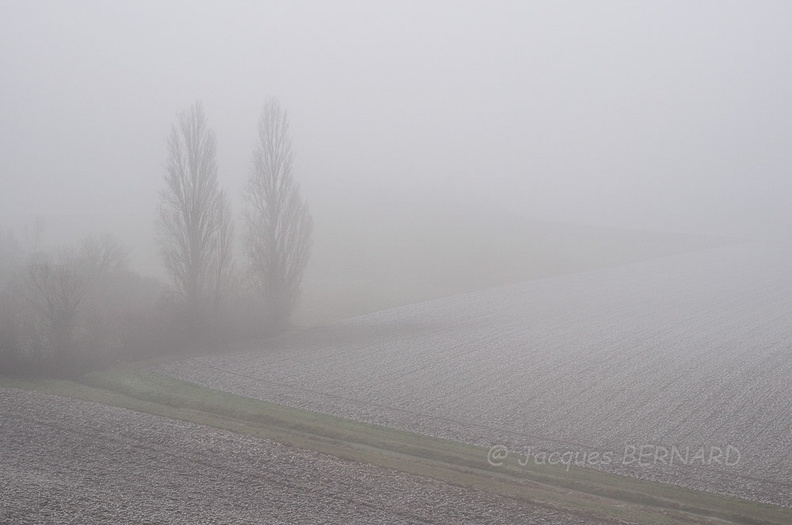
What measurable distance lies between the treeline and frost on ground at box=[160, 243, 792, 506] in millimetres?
3250

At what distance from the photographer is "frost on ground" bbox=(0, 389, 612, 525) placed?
47.1ft

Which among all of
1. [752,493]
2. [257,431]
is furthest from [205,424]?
[752,493]

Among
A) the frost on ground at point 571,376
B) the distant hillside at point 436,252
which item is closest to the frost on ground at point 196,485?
the frost on ground at point 571,376

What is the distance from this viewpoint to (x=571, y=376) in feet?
85.8

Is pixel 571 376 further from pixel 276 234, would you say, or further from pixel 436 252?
pixel 436 252

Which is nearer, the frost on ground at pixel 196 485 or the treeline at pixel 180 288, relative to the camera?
the frost on ground at pixel 196 485

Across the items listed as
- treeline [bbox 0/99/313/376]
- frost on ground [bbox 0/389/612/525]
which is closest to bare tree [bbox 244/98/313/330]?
Answer: treeline [bbox 0/99/313/376]

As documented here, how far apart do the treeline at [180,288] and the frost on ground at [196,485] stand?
838cm

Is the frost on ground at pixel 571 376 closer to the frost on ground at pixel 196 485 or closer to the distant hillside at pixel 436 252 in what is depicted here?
the frost on ground at pixel 196 485

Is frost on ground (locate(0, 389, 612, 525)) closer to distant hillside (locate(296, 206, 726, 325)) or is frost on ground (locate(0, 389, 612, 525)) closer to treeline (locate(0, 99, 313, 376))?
treeline (locate(0, 99, 313, 376))

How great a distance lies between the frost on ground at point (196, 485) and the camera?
47.1ft

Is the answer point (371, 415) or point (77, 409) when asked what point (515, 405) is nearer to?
point (371, 415)

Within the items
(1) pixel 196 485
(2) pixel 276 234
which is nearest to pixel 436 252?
(2) pixel 276 234

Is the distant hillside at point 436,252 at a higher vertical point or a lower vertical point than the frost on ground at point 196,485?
higher
